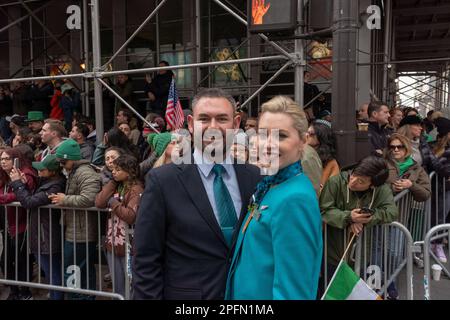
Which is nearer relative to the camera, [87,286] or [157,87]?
[87,286]

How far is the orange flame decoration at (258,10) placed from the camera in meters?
3.99

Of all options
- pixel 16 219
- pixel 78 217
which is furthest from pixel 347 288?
pixel 16 219

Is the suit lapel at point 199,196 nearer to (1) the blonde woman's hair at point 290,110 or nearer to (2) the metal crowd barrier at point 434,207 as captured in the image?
(1) the blonde woman's hair at point 290,110

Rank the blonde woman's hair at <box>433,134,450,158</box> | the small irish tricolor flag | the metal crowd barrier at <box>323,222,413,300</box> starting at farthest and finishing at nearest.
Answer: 1. the blonde woman's hair at <box>433,134,450,158</box>
2. the metal crowd barrier at <box>323,222,413,300</box>
3. the small irish tricolor flag

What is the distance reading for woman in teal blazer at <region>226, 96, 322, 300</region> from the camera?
5.93 feet

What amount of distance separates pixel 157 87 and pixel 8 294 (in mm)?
4789

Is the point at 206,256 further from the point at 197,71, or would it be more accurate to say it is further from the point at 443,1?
the point at 443,1

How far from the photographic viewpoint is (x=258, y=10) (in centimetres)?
407

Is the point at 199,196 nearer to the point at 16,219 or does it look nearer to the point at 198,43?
the point at 16,219

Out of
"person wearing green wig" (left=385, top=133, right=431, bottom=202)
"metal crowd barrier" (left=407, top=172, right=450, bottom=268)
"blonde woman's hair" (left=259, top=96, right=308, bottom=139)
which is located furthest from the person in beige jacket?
"metal crowd barrier" (left=407, top=172, right=450, bottom=268)

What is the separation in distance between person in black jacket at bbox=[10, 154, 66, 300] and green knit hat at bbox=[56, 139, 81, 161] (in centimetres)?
10

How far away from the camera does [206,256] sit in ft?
6.89

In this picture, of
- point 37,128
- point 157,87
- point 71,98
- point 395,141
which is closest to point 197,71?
point 157,87

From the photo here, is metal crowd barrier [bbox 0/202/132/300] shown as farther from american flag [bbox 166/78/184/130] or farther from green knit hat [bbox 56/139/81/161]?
Result: american flag [bbox 166/78/184/130]
